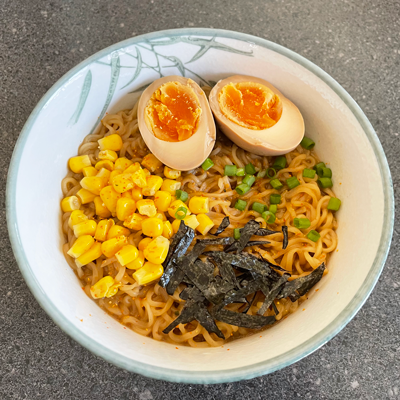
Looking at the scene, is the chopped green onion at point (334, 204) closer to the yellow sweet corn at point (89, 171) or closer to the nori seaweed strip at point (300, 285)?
the nori seaweed strip at point (300, 285)

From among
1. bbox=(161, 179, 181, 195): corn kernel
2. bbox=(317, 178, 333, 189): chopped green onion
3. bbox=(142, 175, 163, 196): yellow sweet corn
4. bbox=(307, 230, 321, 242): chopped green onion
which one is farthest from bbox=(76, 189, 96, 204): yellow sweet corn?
bbox=(317, 178, 333, 189): chopped green onion

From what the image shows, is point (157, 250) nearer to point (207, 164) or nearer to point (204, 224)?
point (204, 224)

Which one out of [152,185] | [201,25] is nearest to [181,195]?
[152,185]

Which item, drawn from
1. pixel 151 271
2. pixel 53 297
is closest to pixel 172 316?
pixel 151 271

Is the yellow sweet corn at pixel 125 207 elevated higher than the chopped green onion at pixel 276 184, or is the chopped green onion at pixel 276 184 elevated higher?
the yellow sweet corn at pixel 125 207

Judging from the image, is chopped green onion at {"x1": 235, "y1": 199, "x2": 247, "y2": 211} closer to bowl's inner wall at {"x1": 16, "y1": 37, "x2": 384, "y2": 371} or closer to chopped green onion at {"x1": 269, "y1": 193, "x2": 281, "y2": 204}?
chopped green onion at {"x1": 269, "y1": 193, "x2": 281, "y2": 204}

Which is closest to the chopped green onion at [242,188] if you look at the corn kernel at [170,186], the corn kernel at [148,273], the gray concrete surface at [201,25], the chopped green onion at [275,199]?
the chopped green onion at [275,199]
